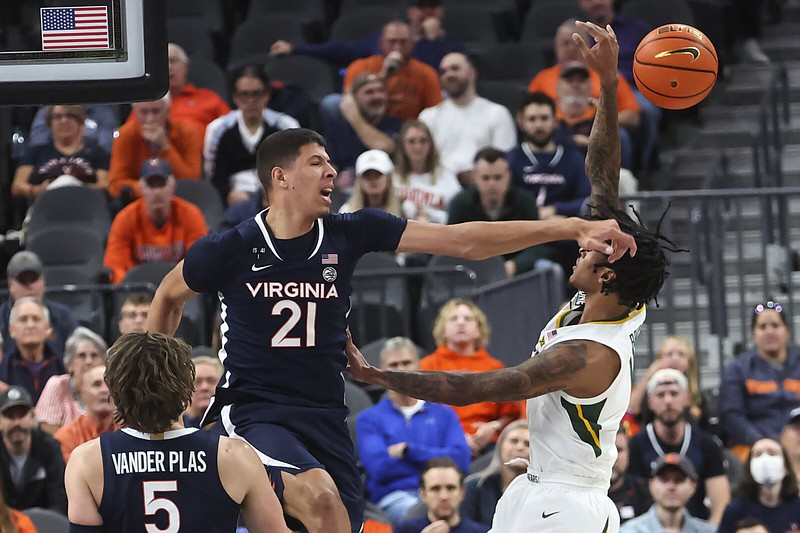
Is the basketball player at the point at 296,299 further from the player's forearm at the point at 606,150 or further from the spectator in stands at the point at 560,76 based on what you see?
the spectator in stands at the point at 560,76

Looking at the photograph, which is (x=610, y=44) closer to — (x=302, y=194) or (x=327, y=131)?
(x=302, y=194)

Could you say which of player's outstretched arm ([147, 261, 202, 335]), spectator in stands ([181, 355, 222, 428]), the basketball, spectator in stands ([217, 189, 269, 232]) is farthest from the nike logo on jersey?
spectator in stands ([217, 189, 269, 232])

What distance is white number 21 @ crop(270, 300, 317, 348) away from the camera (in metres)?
6.17

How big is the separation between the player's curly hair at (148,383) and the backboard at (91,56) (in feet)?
3.11

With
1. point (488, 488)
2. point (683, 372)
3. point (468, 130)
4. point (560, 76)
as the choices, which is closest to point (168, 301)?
point (488, 488)

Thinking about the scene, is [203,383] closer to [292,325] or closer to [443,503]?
[443,503]

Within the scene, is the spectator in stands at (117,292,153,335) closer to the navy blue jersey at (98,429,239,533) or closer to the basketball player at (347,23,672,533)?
the basketball player at (347,23,672,533)

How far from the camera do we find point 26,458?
9438 millimetres

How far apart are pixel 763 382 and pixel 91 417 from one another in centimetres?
446

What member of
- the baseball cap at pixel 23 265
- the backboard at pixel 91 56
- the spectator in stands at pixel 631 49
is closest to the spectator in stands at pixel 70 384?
the baseball cap at pixel 23 265

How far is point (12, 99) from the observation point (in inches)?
212

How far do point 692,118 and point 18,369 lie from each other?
7.22m

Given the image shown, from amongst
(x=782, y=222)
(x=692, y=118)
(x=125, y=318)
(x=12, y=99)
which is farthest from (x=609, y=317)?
(x=692, y=118)

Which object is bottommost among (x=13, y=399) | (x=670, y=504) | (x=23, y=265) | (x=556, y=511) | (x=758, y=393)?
(x=670, y=504)
